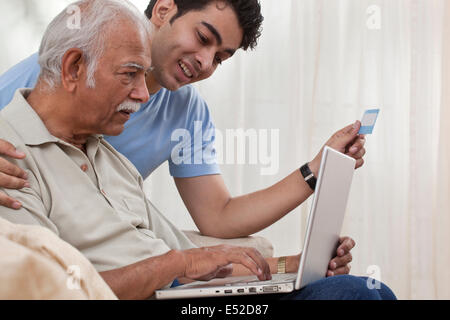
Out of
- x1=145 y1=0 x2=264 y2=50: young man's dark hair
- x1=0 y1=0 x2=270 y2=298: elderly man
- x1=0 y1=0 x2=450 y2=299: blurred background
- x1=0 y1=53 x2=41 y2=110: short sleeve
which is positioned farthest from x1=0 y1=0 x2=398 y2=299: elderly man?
x1=0 y1=0 x2=450 y2=299: blurred background

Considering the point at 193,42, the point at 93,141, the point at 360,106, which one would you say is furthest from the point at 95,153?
the point at 360,106

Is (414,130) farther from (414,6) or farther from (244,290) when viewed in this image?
(244,290)

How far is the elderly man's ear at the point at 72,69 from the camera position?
1221 mm

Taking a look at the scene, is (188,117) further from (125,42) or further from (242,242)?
(125,42)

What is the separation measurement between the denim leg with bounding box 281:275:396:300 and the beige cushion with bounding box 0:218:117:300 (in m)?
0.52

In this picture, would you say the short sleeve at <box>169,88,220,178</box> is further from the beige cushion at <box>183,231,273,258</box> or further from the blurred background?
the blurred background

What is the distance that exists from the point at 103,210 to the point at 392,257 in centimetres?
206

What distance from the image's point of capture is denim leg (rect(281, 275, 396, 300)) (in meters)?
1.05

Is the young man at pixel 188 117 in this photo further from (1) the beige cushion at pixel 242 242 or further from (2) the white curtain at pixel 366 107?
(2) the white curtain at pixel 366 107

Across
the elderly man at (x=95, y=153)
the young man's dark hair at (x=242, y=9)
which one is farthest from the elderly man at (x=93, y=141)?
the young man's dark hair at (x=242, y=9)

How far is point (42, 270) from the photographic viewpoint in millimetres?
617

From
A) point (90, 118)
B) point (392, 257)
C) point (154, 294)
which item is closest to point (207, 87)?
point (392, 257)

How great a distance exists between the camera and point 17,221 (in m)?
1.02

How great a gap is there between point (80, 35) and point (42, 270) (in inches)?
28.9
